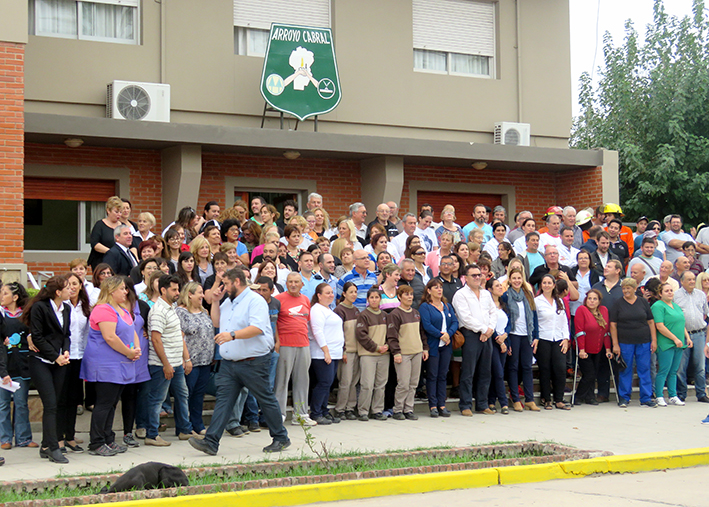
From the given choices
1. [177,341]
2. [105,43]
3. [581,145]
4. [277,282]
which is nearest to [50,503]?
[177,341]

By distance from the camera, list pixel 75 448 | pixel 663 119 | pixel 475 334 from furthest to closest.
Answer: pixel 663 119, pixel 475 334, pixel 75 448

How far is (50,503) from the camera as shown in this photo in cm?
629

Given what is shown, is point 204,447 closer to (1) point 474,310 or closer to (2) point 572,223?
(1) point 474,310

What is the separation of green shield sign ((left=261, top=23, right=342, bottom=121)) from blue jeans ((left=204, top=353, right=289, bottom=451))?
25.3ft

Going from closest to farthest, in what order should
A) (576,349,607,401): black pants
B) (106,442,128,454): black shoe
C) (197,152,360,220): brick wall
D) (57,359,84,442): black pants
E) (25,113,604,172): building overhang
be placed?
(106,442,128,454): black shoe, (57,359,84,442): black pants, (576,349,607,401): black pants, (25,113,604,172): building overhang, (197,152,360,220): brick wall

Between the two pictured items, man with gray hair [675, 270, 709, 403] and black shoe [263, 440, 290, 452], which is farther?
man with gray hair [675, 270, 709, 403]

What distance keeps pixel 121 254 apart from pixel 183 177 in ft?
13.0

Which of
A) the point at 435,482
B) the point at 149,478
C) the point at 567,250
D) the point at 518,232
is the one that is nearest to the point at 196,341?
the point at 149,478

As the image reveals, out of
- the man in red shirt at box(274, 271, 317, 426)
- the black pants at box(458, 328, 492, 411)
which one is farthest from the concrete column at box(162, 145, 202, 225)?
the black pants at box(458, 328, 492, 411)

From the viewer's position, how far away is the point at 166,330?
9.08 m

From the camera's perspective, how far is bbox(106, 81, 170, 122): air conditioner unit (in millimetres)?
14062

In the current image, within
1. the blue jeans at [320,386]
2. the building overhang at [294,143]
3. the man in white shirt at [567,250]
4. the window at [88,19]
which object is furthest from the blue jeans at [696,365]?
the window at [88,19]

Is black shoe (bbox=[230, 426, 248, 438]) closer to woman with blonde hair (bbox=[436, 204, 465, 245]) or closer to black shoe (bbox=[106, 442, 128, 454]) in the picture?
black shoe (bbox=[106, 442, 128, 454])

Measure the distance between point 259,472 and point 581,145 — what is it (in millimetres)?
29441
